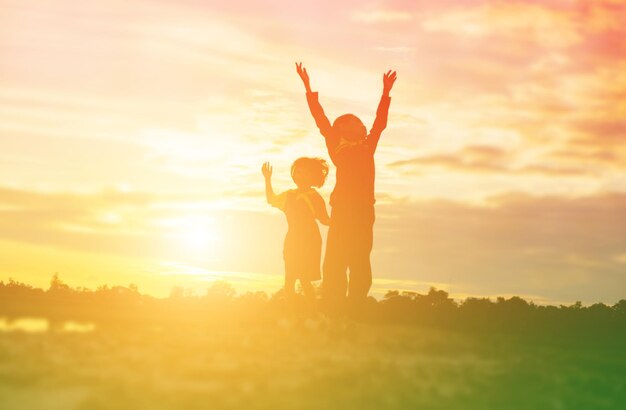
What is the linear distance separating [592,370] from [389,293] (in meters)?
10.1

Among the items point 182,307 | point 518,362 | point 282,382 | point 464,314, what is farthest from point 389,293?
point 282,382

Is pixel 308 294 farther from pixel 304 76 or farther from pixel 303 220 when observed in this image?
pixel 304 76

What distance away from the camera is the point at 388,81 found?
15531 millimetres

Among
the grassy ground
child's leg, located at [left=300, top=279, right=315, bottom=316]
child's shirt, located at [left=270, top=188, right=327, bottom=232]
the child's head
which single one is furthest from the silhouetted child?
the grassy ground

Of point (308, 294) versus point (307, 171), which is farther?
point (307, 171)

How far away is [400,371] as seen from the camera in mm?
10000

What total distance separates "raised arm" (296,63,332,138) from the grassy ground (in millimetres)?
4059

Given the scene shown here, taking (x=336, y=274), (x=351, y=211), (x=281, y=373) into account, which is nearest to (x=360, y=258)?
(x=336, y=274)

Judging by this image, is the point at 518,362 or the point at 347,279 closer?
the point at 518,362

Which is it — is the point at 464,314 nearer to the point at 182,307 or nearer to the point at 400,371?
the point at 182,307

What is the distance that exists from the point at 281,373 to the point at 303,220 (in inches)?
268

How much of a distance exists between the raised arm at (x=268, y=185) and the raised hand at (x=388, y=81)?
2897 millimetres

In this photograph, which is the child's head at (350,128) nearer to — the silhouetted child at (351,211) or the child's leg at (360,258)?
the silhouetted child at (351,211)

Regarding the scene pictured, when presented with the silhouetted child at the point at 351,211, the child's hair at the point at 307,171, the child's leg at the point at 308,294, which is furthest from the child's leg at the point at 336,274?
the child's hair at the point at 307,171
